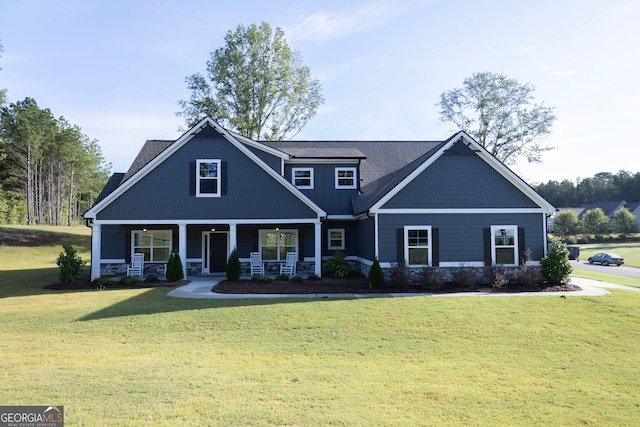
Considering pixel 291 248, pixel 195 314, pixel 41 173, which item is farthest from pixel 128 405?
pixel 41 173

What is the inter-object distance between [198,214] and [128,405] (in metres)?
12.8

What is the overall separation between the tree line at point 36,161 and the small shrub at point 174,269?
105 ft

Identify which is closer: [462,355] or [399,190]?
[462,355]

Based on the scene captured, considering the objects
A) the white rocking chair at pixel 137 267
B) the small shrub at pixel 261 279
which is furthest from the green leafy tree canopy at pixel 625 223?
the white rocking chair at pixel 137 267

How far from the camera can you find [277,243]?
19672 millimetres

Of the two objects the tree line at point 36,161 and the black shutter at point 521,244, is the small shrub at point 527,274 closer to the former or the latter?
the black shutter at point 521,244

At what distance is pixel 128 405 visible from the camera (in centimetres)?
524

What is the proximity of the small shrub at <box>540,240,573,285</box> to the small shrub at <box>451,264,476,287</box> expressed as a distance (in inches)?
117

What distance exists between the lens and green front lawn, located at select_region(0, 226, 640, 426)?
5.32m

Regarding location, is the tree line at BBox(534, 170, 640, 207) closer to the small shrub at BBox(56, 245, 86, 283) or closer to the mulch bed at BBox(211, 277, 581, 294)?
the mulch bed at BBox(211, 277, 581, 294)

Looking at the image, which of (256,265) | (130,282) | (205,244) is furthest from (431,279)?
(130,282)

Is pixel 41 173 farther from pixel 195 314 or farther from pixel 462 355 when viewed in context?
pixel 462 355

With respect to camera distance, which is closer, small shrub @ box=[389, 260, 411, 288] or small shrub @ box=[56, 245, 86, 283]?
small shrub @ box=[389, 260, 411, 288]

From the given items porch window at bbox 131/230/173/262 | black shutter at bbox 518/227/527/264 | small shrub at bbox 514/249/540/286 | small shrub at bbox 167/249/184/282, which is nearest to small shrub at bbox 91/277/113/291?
small shrub at bbox 167/249/184/282
